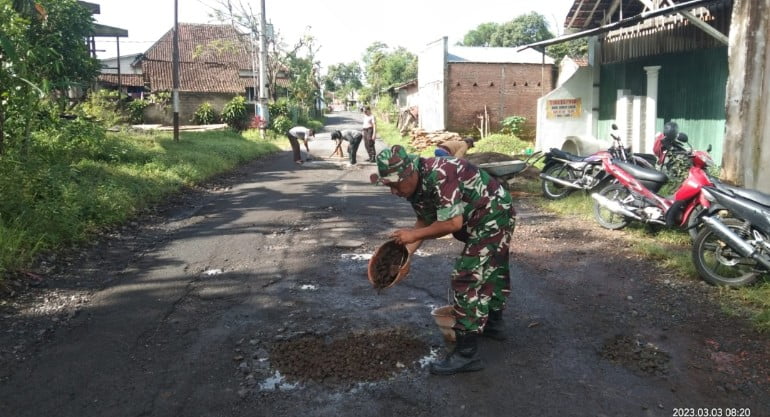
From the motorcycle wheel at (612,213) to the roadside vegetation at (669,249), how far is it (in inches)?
4.8

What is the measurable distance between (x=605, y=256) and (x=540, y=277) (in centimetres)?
115

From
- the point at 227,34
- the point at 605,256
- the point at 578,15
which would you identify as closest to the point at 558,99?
the point at 578,15

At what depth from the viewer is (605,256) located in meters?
6.05

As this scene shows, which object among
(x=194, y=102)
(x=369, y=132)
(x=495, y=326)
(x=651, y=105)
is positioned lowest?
(x=495, y=326)

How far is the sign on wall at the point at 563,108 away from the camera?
46.8ft

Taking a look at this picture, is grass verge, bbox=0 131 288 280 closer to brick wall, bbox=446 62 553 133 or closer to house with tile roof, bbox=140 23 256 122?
brick wall, bbox=446 62 553 133


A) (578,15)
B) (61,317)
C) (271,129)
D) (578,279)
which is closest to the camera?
(61,317)

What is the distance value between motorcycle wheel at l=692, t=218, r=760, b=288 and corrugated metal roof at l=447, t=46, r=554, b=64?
1732cm

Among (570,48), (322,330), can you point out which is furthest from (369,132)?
(570,48)

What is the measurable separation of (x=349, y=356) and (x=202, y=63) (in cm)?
3769

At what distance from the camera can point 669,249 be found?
19.9 feet

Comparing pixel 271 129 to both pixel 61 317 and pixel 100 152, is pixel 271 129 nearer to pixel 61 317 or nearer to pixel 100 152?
pixel 100 152

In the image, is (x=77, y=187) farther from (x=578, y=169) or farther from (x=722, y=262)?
(x=722, y=262)

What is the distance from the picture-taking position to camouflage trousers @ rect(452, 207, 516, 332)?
3.33 metres
